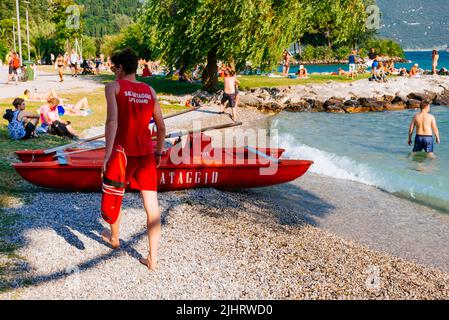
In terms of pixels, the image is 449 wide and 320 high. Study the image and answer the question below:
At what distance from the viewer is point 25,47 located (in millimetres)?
69125

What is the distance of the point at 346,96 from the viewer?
28312 mm

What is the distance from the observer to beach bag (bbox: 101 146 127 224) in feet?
15.8

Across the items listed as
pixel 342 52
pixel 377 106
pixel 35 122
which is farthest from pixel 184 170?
pixel 342 52

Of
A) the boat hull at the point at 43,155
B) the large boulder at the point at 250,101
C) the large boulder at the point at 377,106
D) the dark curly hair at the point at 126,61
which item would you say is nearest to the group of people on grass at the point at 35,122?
the boat hull at the point at 43,155

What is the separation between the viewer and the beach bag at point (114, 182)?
15.8 feet

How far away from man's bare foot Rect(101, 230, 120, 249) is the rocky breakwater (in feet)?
56.3

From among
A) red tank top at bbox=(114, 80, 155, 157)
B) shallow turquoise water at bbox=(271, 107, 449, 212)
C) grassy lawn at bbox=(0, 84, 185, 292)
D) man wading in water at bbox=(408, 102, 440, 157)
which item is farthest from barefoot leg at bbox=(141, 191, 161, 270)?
man wading in water at bbox=(408, 102, 440, 157)

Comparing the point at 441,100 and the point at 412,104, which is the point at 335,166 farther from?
the point at 441,100

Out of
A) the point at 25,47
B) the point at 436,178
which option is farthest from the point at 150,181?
the point at 25,47

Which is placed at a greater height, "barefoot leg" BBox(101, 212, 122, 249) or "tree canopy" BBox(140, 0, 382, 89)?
"tree canopy" BBox(140, 0, 382, 89)

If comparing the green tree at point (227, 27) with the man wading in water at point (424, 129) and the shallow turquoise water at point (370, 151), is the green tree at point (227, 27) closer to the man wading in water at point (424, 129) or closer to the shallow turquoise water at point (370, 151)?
the shallow turquoise water at point (370, 151)

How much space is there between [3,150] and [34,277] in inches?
254

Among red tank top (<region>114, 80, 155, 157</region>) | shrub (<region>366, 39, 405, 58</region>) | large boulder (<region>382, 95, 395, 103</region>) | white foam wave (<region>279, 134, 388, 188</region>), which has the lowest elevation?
white foam wave (<region>279, 134, 388, 188</region>)

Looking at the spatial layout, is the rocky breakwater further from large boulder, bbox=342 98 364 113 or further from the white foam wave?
the white foam wave
